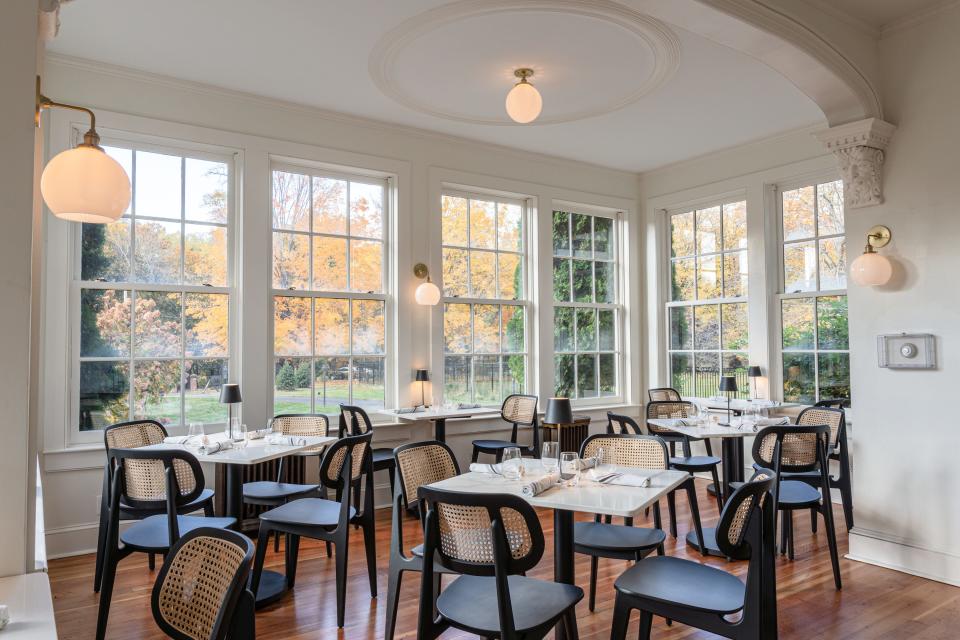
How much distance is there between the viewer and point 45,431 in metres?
4.43

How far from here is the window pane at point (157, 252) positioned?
194 inches

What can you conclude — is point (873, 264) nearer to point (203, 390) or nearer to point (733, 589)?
point (733, 589)

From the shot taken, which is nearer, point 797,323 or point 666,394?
point 797,323

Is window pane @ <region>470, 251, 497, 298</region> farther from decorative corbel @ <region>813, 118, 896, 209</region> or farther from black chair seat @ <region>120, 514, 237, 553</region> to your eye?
black chair seat @ <region>120, 514, 237, 553</region>

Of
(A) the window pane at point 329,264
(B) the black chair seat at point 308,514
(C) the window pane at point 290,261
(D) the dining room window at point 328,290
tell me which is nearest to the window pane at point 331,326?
(D) the dining room window at point 328,290

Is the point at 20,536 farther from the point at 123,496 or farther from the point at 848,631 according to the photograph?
the point at 848,631

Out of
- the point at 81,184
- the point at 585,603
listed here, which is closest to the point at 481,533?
the point at 585,603

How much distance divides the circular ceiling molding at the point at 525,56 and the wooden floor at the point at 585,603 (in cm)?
343

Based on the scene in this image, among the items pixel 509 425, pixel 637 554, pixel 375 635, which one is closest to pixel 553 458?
pixel 637 554

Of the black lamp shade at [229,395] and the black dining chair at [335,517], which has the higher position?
the black lamp shade at [229,395]

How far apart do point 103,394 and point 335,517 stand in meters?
2.46

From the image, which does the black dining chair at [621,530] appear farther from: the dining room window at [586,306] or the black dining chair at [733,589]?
the dining room window at [586,306]

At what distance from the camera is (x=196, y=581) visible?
1.68m

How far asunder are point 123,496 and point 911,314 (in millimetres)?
4741
